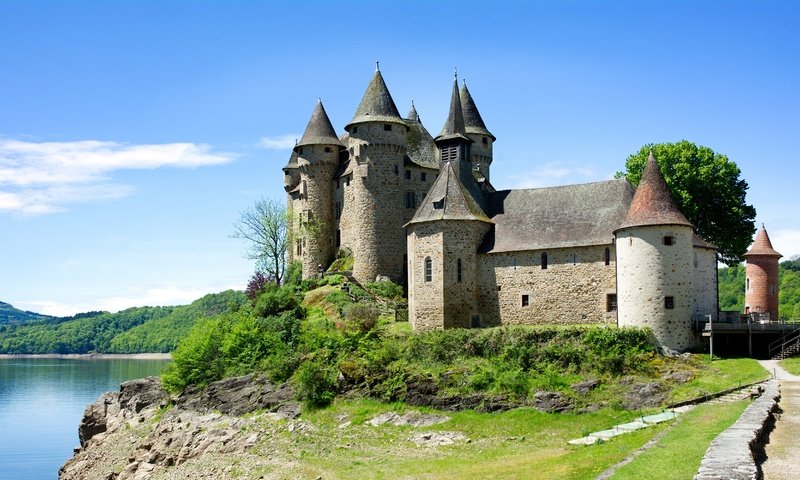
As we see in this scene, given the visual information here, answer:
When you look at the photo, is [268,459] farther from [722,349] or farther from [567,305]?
[722,349]

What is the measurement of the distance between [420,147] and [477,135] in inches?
198

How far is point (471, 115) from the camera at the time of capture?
68812 mm

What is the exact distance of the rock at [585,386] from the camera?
1500 inches

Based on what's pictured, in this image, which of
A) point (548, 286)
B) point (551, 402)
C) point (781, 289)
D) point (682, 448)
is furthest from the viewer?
point (781, 289)

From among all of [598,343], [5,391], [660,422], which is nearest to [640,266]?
[598,343]

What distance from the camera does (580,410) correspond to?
3641 cm

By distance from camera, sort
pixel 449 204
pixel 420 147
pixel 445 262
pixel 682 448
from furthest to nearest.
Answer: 1. pixel 420 147
2. pixel 449 204
3. pixel 445 262
4. pixel 682 448

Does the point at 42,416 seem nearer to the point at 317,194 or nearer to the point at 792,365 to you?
the point at 317,194

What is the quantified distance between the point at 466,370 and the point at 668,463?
22.7 metres

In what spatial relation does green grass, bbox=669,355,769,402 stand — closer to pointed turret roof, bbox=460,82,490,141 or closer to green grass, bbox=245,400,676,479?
green grass, bbox=245,400,676,479

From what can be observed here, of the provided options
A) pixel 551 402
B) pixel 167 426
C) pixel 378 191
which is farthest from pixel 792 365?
pixel 167 426

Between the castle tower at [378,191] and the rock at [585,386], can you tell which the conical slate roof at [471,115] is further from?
the rock at [585,386]

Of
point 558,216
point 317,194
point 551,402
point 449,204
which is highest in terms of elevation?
point 317,194

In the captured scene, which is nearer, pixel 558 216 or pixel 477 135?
pixel 558 216
